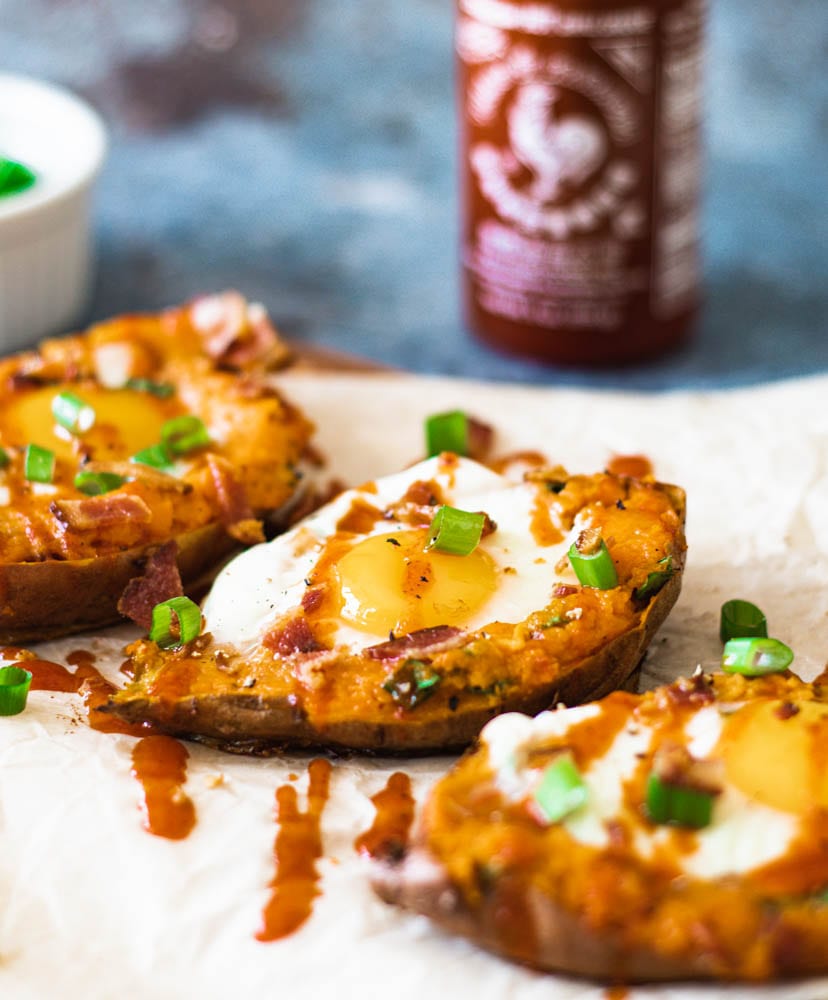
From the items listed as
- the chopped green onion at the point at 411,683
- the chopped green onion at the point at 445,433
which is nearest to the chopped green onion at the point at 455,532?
the chopped green onion at the point at 411,683

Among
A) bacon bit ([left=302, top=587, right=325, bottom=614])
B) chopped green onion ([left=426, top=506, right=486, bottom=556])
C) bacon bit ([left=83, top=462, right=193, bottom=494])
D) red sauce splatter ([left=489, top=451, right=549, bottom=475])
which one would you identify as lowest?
red sauce splatter ([left=489, top=451, right=549, bottom=475])

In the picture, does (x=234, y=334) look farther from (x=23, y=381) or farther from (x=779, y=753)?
(x=779, y=753)

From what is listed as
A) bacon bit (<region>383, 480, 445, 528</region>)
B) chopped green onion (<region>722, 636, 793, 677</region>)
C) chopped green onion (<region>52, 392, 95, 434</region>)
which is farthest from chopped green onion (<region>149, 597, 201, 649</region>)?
chopped green onion (<region>722, 636, 793, 677</region>)

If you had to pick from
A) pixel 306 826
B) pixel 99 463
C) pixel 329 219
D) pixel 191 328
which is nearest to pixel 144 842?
pixel 306 826

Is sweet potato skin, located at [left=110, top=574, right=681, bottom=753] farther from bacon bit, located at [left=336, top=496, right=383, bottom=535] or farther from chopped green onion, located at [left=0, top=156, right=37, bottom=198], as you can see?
chopped green onion, located at [left=0, top=156, right=37, bottom=198]

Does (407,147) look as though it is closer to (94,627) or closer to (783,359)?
(783,359)

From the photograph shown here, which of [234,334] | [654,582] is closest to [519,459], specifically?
[234,334]
